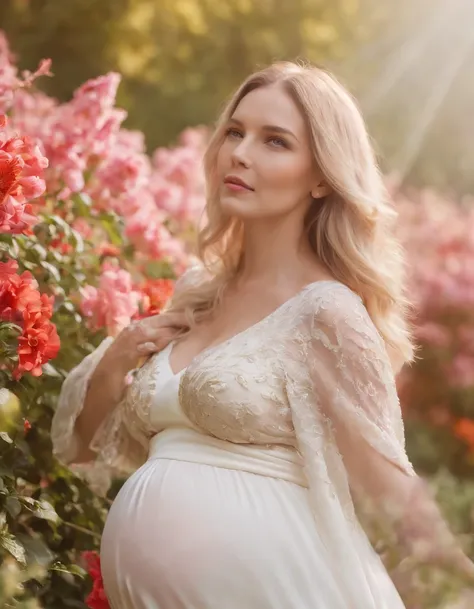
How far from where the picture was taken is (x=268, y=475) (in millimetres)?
2492

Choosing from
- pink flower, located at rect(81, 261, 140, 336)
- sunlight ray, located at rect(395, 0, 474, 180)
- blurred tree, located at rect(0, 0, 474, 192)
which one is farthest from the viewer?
sunlight ray, located at rect(395, 0, 474, 180)

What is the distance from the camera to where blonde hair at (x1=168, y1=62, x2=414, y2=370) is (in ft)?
8.84

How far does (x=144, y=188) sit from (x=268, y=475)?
6.78 feet

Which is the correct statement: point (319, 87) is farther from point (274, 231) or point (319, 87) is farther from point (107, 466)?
point (107, 466)

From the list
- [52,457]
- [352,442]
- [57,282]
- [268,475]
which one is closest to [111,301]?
[57,282]

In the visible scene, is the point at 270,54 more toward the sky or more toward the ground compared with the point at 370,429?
more toward the sky

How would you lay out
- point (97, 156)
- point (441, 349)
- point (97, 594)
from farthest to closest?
point (441, 349) < point (97, 156) < point (97, 594)

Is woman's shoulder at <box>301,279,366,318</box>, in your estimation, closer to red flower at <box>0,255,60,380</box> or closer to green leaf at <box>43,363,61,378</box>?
red flower at <box>0,255,60,380</box>

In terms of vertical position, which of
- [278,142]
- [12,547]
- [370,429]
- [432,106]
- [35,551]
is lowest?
[35,551]

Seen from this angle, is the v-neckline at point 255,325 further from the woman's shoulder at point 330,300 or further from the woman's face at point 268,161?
the woman's face at point 268,161

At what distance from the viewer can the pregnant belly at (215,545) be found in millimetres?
2361

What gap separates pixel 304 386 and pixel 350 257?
0.42 meters

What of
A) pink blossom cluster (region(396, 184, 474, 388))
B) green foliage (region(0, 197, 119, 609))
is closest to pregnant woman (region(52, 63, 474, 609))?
green foliage (region(0, 197, 119, 609))

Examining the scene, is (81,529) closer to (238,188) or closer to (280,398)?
(280,398)
